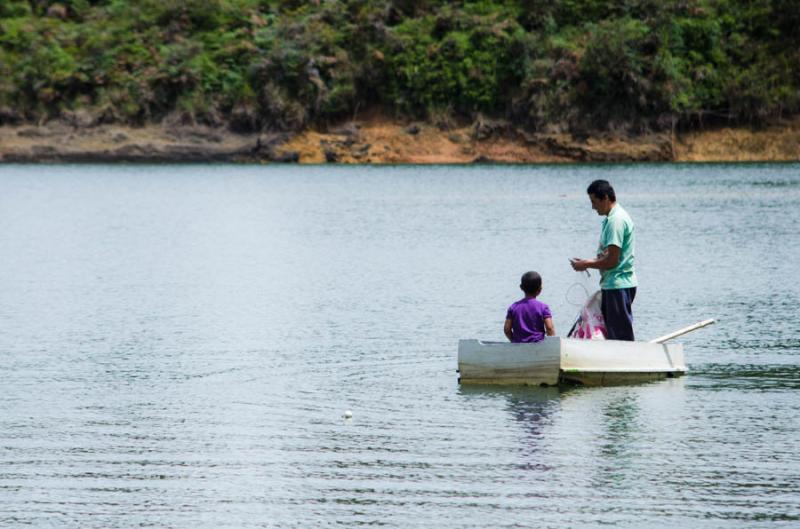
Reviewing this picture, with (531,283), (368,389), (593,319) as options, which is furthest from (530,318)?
(368,389)

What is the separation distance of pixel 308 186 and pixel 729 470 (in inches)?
1523

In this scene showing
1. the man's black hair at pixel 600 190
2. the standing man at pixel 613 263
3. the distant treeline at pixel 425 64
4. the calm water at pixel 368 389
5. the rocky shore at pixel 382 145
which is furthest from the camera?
the distant treeline at pixel 425 64

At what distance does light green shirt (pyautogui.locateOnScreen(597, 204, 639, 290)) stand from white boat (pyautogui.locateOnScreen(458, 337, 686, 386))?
57cm

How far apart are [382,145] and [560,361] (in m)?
52.3

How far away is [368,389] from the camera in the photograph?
13438mm

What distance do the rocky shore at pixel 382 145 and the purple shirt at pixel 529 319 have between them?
166 feet

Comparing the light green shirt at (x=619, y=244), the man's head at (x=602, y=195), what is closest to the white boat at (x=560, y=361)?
the light green shirt at (x=619, y=244)

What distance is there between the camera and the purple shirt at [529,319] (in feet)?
43.1

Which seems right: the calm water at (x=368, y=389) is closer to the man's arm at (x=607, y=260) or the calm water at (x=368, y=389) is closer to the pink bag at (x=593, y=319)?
the pink bag at (x=593, y=319)

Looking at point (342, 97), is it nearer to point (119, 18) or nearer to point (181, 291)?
point (119, 18)

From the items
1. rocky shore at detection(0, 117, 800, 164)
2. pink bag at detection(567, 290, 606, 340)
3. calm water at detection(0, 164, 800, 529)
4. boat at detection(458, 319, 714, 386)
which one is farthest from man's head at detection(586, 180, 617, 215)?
rocky shore at detection(0, 117, 800, 164)

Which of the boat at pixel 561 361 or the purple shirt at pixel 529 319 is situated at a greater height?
the purple shirt at pixel 529 319

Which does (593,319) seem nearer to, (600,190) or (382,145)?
(600,190)

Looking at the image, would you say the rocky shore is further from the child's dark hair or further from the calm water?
the child's dark hair
